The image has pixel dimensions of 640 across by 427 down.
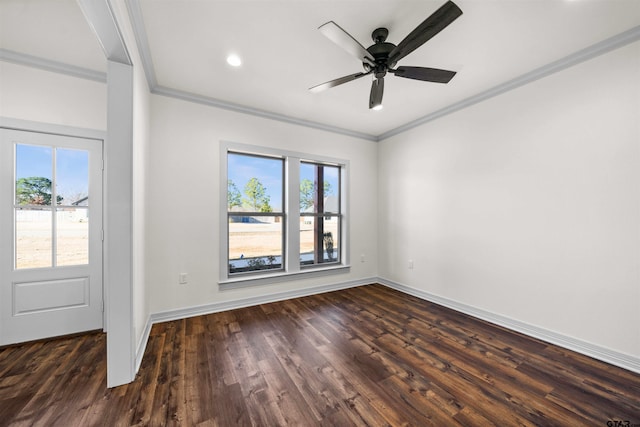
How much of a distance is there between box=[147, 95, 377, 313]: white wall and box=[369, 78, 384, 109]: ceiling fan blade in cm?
167

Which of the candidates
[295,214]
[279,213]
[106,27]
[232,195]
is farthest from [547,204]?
[106,27]

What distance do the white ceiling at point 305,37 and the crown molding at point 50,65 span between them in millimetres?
62

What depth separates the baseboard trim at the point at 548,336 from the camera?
2010 mm

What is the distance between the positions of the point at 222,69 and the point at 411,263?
3.64m

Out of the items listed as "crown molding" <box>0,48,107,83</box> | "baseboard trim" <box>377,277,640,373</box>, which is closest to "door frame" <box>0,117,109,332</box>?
"crown molding" <box>0,48,107,83</box>

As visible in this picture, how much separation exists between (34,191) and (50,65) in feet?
3.95

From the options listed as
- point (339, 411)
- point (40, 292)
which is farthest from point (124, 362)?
point (339, 411)

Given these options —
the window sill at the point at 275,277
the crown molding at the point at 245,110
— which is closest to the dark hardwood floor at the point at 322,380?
the window sill at the point at 275,277

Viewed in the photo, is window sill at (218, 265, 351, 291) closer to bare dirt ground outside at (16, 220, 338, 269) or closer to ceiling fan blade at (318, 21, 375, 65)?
bare dirt ground outside at (16, 220, 338, 269)

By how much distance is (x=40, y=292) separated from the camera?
7.67 ft

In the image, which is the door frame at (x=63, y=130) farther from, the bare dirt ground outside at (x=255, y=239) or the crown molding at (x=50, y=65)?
the bare dirt ground outside at (x=255, y=239)

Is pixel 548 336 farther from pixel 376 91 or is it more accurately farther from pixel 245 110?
pixel 245 110

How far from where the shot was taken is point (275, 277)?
355 cm

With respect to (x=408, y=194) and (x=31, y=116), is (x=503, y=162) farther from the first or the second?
(x=31, y=116)
